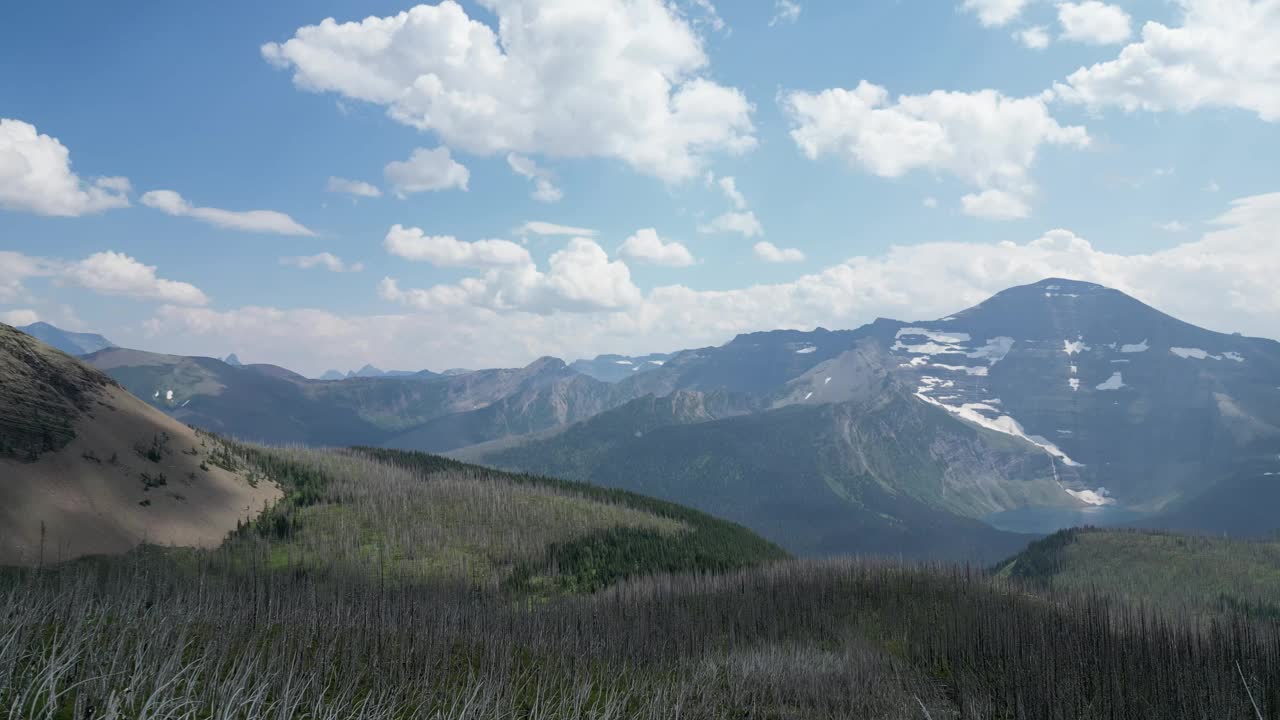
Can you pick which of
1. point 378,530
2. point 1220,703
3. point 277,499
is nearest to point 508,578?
point 378,530

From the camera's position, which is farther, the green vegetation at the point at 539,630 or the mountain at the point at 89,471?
the mountain at the point at 89,471

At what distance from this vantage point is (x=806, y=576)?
13012 cm

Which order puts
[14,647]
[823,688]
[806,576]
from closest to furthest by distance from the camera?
[14,647] < [823,688] < [806,576]

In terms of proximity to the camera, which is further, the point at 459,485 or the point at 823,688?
the point at 459,485

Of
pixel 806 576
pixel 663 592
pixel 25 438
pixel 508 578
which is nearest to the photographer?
pixel 25 438

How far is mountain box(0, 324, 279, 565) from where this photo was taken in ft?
257

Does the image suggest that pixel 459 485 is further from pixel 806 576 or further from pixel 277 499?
pixel 806 576

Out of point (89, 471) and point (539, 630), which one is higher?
point (89, 471)

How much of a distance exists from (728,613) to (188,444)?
278 ft

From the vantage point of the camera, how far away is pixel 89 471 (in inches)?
3492

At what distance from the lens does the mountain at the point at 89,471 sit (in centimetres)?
7825

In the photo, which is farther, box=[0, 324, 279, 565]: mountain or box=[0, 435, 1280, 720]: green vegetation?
box=[0, 324, 279, 565]: mountain

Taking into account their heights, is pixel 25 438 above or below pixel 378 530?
above

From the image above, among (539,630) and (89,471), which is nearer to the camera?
(539,630)
